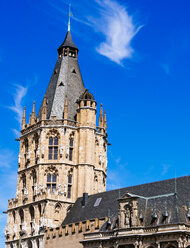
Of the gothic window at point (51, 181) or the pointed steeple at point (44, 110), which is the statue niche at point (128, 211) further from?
the pointed steeple at point (44, 110)

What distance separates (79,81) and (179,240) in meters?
43.9

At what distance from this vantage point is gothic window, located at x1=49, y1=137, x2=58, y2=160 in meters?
81.9

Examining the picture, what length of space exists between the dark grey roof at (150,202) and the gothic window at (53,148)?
811cm

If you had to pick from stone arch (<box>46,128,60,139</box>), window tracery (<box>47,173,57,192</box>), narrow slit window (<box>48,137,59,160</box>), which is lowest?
window tracery (<box>47,173,57,192</box>)

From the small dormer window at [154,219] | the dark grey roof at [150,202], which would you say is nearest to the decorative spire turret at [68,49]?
the dark grey roof at [150,202]

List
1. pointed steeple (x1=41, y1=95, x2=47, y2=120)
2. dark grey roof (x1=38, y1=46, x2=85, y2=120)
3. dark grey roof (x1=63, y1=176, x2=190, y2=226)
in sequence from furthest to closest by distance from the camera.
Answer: dark grey roof (x1=38, y1=46, x2=85, y2=120), pointed steeple (x1=41, y1=95, x2=47, y2=120), dark grey roof (x1=63, y1=176, x2=190, y2=226)

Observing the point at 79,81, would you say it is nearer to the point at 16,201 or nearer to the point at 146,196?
the point at 16,201

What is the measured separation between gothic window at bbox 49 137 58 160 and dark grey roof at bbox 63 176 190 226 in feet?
26.6

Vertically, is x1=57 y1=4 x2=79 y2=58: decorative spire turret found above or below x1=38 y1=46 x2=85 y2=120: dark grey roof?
Answer: above

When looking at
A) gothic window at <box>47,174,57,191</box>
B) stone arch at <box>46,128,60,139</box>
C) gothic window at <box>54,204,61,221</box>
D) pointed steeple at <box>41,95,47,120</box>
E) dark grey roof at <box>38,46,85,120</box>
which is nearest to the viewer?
gothic window at <box>54,204,61,221</box>

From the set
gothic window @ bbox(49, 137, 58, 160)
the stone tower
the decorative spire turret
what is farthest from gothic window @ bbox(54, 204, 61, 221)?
the decorative spire turret

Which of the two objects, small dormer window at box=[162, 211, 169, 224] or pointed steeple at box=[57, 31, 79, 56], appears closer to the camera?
small dormer window at box=[162, 211, 169, 224]

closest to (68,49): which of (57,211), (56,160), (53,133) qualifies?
(53,133)

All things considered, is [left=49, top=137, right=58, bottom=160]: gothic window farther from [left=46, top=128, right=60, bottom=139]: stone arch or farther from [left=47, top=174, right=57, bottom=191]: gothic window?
[left=47, top=174, right=57, bottom=191]: gothic window
